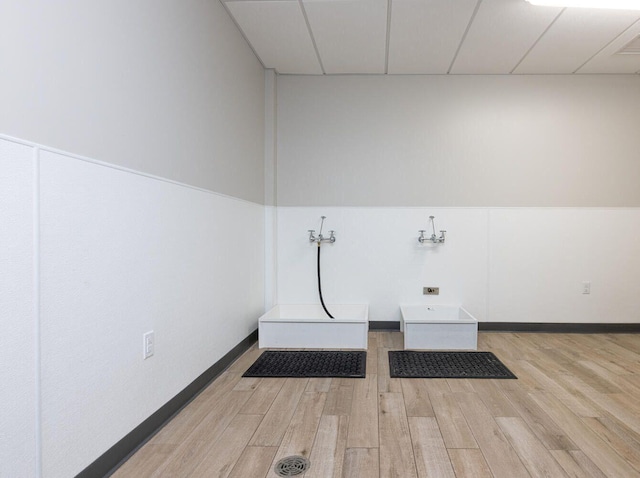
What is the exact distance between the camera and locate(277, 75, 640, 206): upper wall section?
12.6 ft

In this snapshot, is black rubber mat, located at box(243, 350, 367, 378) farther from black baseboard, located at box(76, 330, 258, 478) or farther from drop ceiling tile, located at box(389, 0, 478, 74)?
drop ceiling tile, located at box(389, 0, 478, 74)

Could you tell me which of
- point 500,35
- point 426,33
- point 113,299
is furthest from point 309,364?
point 500,35

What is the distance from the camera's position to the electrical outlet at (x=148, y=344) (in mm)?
1841

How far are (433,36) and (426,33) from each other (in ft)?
0.24

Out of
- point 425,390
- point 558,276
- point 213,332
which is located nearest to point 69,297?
point 213,332

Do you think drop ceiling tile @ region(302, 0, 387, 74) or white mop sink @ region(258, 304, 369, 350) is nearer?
drop ceiling tile @ region(302, 0, 387, 74)

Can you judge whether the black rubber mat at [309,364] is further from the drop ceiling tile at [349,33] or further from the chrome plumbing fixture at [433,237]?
the drop ceiling tile at [349,33]

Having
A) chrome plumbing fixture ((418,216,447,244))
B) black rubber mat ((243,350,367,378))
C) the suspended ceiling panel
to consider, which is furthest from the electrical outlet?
chrome plumbing fixture ((418,216,447,244))

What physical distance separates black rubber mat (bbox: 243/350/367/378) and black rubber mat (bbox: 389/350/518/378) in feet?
0.80

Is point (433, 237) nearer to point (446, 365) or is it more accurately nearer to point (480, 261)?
point (480, 261)

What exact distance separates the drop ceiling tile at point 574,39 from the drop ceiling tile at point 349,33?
1166mm

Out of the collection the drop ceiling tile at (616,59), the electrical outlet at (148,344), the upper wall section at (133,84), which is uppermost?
the drop ceiling tile at (616,59)

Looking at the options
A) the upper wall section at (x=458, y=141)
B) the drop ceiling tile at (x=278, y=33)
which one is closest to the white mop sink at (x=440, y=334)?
the upper wall section at (x=458, y=141)

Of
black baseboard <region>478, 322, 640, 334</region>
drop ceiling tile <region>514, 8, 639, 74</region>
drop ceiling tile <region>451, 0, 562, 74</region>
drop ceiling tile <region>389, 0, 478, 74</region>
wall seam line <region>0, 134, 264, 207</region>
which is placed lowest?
black baseboard <region>478, 322, 640, 334</region>
